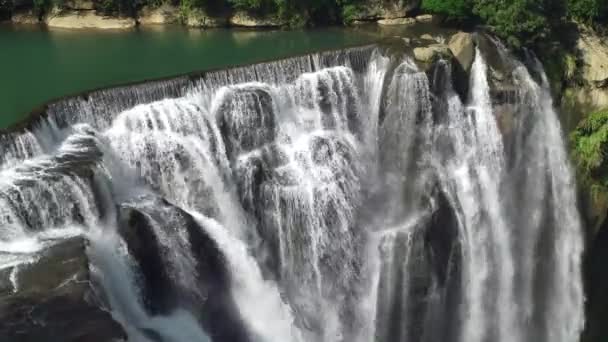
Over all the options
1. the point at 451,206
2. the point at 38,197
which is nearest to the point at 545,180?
the point at 451,206

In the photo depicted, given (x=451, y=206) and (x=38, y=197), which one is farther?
(x=451, y=206)

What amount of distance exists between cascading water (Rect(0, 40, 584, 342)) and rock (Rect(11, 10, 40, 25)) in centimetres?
1700

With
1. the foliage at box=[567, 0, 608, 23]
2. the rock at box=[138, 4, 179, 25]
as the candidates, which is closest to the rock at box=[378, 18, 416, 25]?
the foliage at box=[567, 0, 608, 23]

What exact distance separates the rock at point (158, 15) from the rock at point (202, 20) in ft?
3.48

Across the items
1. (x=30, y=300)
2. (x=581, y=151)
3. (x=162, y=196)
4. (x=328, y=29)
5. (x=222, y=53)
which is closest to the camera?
(x=30, y=300)

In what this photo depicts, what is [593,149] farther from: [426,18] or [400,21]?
[400,21]

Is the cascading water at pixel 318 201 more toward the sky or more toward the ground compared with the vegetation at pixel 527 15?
more toward the ground

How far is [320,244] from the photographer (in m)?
18.3

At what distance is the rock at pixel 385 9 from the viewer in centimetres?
2895

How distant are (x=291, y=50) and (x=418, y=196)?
905cm

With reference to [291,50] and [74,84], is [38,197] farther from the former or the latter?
[291,50]

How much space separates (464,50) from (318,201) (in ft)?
22.9

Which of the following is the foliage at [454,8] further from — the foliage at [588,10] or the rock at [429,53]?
the rock at [429,53]

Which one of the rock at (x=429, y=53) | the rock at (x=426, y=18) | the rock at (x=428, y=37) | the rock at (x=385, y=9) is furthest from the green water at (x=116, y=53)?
the rock at (x=429, y=53)
